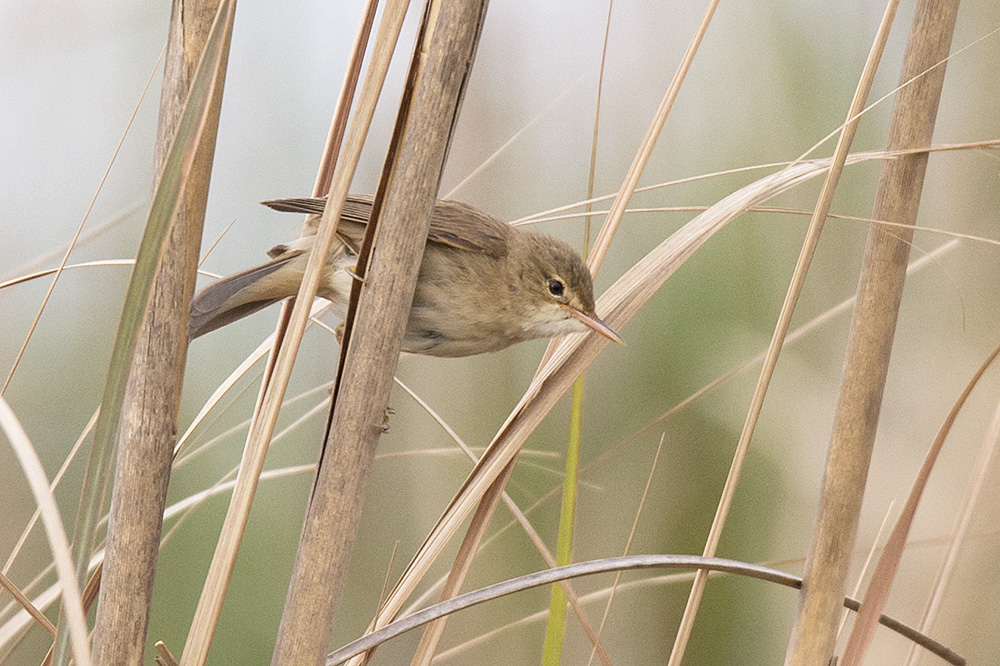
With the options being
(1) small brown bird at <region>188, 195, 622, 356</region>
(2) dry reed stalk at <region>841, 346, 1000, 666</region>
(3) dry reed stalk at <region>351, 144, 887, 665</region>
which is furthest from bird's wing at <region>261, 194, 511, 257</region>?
(2) dry reed stalk at <region>841, 346, 1000, 666</region>

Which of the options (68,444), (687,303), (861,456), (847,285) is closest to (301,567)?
(861,456)

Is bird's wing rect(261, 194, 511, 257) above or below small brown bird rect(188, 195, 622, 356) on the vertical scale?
above

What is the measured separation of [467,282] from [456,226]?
0.26 ft

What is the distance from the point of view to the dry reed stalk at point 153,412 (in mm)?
563

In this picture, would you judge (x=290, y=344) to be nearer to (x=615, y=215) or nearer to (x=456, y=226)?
(x=615, y=215)

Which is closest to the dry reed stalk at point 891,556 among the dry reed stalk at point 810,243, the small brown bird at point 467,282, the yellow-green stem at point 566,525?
the dry reed stalk at point 810,243

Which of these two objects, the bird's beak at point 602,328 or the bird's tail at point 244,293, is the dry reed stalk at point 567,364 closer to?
the bird's beak at point 602,328

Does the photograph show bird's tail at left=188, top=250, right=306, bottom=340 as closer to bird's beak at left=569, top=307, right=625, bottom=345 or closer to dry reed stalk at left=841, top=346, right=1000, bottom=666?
bird's beak at left=569, top=307, right=625, bottom=345

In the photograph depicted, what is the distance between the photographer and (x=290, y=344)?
1.73 ft

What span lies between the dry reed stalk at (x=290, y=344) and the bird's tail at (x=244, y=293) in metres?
0.31

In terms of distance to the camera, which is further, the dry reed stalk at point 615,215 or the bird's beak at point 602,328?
the bird's beak at point 602,328

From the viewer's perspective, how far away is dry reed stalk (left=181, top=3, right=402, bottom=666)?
0.50 m

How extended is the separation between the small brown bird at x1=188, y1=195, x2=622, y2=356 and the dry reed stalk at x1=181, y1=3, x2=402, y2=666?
16.1 inches

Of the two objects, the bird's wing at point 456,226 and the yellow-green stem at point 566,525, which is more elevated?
the bird's wing at point 456,226
